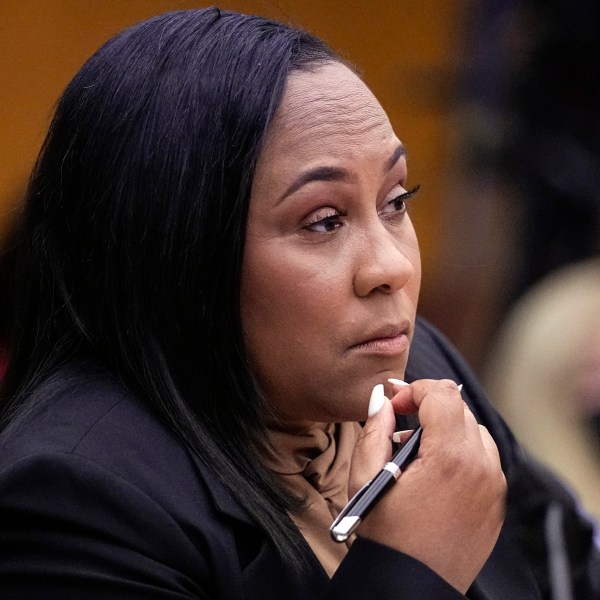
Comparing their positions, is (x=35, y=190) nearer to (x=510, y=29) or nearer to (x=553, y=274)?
(x=553, y=274)

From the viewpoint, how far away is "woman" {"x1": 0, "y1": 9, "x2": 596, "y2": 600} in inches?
70.1

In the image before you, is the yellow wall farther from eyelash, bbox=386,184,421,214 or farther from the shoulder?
the shoulder

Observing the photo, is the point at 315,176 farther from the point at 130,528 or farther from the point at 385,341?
the point at 130,528

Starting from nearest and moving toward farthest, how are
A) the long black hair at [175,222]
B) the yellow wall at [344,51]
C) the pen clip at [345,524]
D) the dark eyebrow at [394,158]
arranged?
the pen clip at [345,524] → the long black hair at [175,222] → the dark eyebrow at [394,158] → the yellow wall at [344,51]

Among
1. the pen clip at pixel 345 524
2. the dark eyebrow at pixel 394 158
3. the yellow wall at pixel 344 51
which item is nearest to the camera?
the pen clip at pixel 345 524

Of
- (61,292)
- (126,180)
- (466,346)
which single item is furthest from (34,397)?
(466,346)

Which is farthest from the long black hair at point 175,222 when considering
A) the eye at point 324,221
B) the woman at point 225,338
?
the eye at point 324,221

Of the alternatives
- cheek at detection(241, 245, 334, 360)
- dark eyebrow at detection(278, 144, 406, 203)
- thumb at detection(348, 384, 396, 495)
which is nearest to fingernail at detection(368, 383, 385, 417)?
thumb at detection(348, 384, 396, 495)

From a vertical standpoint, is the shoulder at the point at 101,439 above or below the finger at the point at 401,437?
above

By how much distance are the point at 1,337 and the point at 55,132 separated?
1329 mm

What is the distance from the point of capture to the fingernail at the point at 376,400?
195 centimetres

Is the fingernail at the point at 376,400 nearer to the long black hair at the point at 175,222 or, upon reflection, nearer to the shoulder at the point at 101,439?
the long black hair at the point at 175,222

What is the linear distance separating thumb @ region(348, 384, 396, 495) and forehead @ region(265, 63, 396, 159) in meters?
0.43

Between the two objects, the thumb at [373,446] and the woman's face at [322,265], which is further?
the woman's face at [322,265]
